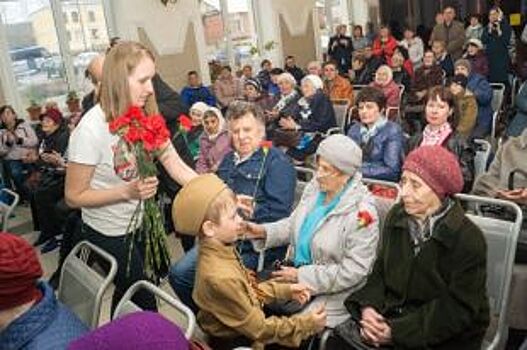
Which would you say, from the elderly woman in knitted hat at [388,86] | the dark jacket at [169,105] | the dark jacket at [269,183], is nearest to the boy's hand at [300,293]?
the dark jacket at [269,183]

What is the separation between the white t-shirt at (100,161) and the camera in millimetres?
2096

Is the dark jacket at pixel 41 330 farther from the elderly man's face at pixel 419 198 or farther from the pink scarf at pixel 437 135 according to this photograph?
the pink scarf at pixel 437 135

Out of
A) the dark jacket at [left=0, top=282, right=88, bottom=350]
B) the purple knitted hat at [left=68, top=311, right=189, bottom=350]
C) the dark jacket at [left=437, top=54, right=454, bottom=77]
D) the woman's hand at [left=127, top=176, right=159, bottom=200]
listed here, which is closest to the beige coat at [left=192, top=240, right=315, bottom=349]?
the woman's hand at [left=127, top=176, right=159, bottom=200]

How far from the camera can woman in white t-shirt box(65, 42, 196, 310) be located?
2055 mm

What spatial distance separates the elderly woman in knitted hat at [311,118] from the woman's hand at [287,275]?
9.17 feet

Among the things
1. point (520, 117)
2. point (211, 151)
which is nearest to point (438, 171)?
point (520, 117)

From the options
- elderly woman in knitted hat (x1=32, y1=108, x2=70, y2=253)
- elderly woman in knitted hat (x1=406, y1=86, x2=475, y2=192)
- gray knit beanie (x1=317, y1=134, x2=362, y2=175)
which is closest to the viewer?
gray knit beanie (x1=317, y1=134, x2=362, y2=175)

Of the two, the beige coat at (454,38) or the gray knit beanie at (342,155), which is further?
the beige coat at (454,38)

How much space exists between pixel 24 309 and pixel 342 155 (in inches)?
56.0

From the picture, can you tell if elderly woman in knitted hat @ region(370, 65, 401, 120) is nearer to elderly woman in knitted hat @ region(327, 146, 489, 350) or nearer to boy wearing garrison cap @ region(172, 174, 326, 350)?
elderly woman in knitted hat @ region(327, 146, 489, 350)

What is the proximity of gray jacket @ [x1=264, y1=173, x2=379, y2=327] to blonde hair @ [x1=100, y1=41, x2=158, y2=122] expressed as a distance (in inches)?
37.5

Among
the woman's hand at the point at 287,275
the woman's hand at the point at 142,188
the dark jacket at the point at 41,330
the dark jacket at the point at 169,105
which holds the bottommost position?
the woman's hand at the point at 287,275

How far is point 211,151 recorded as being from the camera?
4559 millimetres

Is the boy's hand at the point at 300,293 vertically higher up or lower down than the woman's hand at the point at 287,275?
lower down
